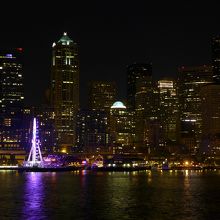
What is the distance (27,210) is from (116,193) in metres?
24.6

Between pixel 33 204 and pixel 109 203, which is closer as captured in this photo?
pixel 33 204

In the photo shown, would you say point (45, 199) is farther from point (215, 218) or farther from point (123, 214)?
point (215, 218)

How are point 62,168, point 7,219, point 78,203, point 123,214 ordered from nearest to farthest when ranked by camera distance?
point 7,219
point 123,214
point 78,203
point 62,168

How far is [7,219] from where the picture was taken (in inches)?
2184

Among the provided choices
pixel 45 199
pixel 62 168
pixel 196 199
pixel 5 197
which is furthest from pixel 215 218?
pixel 62 168

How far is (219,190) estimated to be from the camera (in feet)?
304

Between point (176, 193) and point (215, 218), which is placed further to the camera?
point (176, 193)

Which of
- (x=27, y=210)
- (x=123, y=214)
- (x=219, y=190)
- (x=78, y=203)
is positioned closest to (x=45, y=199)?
(x=78, y=203)

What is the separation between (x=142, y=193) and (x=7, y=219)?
3343cm

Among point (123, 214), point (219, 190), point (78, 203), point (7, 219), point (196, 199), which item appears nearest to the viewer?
point (7, 219)

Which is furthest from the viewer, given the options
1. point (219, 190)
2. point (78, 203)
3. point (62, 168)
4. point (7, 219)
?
point (62, 168)

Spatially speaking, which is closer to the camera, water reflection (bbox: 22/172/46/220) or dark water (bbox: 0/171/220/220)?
water reflection (bbox: 22/172/46/220)

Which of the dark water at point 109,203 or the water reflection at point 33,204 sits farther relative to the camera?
the dark water at point 109,203

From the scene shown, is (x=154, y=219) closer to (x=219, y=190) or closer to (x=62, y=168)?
(x=219, y=190)
